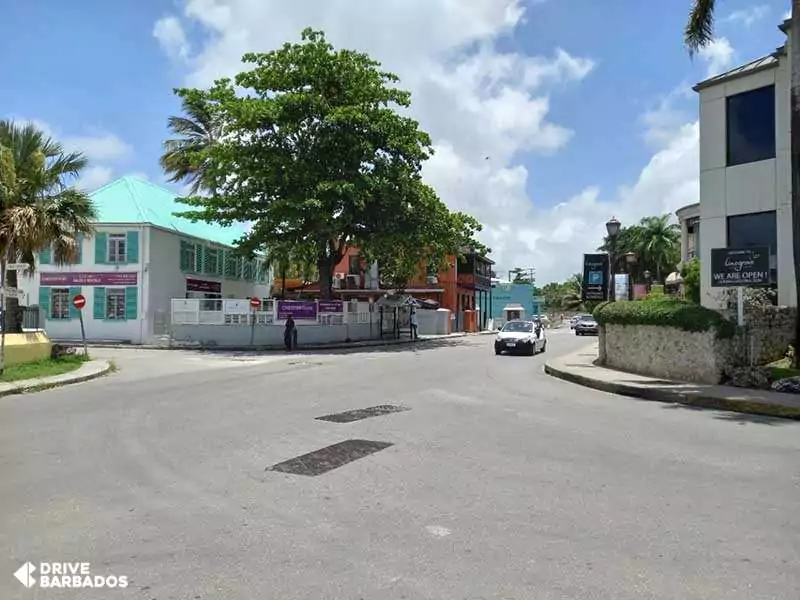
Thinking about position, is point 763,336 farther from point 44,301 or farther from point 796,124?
point 44,301

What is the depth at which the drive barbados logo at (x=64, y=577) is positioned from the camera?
415 centimetres

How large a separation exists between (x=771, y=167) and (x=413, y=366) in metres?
12.0

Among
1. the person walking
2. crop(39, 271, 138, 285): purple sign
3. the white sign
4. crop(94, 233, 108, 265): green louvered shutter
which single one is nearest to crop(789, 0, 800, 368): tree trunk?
the white sign

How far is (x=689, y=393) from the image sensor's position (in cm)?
1331

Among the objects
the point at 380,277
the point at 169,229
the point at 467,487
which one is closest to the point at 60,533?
the point at 467,487

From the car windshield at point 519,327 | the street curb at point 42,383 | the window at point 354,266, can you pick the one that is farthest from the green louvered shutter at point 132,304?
the window at point 354,266

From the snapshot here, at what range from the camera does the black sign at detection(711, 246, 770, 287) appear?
15023mm

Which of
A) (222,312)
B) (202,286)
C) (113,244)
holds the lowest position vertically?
(222,312)

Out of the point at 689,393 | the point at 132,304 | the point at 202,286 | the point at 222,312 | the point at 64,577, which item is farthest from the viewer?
the point at 202,286

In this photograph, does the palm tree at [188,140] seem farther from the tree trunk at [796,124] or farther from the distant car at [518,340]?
the tree trunk at [796,124]

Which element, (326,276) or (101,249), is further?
(326,276)

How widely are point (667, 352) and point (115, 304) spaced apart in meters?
27.2

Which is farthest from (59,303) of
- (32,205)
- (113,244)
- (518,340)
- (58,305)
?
(518,340)

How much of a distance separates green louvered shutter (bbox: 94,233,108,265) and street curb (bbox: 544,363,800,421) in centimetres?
2590
